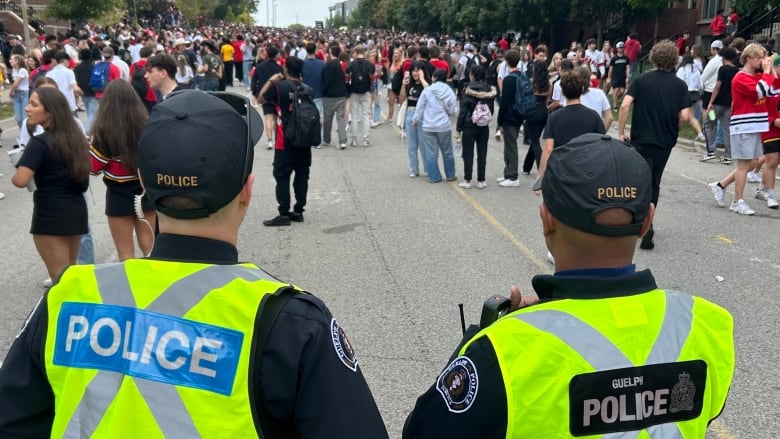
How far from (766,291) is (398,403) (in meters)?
3.78

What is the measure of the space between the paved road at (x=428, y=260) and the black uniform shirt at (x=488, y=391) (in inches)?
94.8

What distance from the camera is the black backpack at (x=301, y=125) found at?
850cm

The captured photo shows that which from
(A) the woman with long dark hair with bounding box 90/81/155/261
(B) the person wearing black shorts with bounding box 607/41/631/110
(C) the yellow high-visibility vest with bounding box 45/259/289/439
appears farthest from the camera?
(B) the person wearing black shorts with bounding box 607/41/631/110

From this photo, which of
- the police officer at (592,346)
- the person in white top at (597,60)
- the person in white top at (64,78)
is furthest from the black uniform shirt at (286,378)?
the person in white top at (597,60)

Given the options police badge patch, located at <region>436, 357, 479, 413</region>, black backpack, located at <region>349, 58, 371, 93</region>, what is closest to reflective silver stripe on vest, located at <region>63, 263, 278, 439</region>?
police badge patch, located at <region>436, 357, 479, 413</region>

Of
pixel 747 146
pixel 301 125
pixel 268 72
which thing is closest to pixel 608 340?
pixel 301 125

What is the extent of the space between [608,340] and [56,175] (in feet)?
15.7

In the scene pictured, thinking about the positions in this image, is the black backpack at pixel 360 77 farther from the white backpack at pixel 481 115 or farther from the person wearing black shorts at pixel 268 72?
the white backpack at pixel 481 115

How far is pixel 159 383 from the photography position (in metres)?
1.63

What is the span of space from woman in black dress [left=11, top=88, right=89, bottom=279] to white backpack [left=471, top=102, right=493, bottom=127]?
6203mm

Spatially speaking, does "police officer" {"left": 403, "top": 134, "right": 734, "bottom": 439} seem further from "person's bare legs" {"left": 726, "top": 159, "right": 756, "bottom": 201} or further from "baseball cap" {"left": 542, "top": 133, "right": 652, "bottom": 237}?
"person's bare legs" {"left": 726, "top": 159, "right": 756, "bottom": 201}

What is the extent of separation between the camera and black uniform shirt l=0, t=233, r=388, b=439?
1.62m

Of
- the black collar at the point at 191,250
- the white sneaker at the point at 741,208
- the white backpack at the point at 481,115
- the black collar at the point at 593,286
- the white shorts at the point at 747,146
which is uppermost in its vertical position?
the black collar at the point at 191,250

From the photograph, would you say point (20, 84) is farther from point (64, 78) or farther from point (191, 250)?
point (191, 250)
